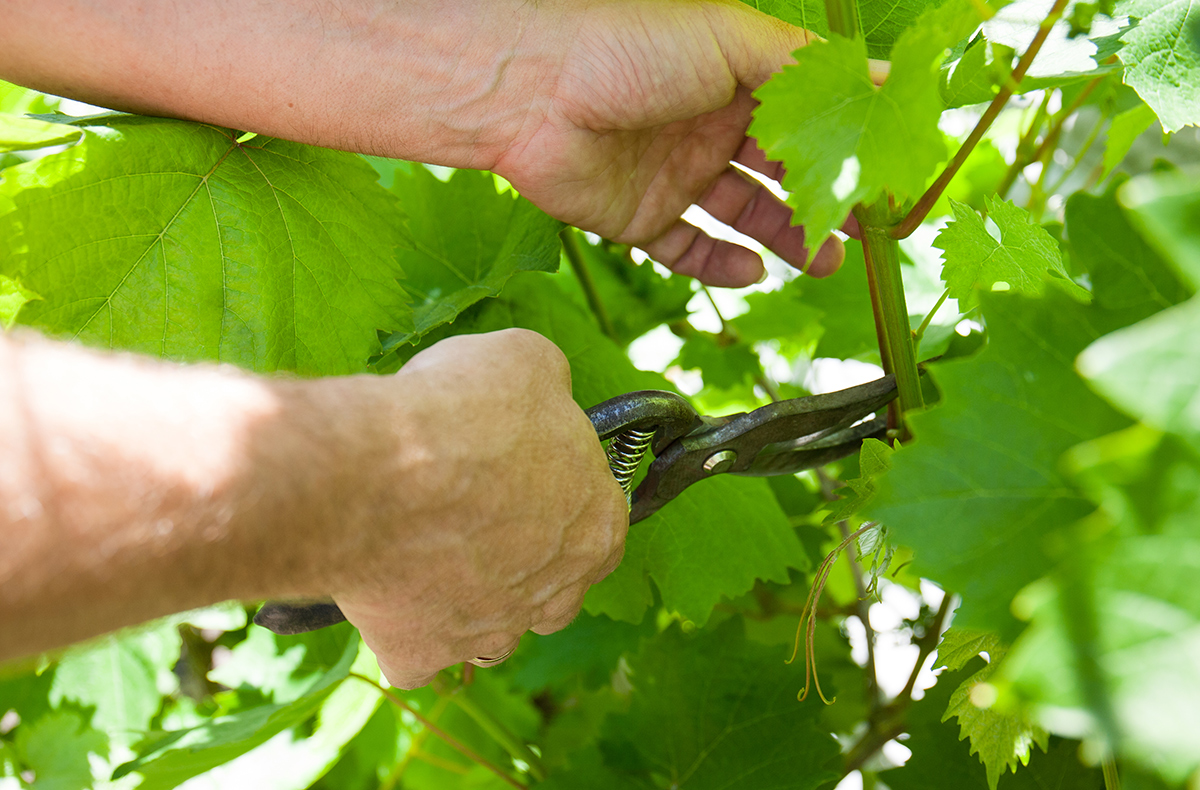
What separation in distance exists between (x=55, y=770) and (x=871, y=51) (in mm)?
1259

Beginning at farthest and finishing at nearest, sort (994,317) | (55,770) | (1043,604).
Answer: (55,770) < (994,317) < (1043,604)

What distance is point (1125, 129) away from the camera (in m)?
0.85

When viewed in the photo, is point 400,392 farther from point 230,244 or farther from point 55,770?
point 55,770

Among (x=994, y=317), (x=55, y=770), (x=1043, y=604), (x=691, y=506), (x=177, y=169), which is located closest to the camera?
(x=1043, y=604)

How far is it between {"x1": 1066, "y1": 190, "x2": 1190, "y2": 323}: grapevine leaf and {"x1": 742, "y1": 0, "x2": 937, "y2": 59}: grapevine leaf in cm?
34

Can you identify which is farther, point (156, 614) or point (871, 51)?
point (871, 51)

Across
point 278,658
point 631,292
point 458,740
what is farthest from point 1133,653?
point 278,658

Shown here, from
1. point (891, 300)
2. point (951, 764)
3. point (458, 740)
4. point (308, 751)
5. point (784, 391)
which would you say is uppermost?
point (891, 300)

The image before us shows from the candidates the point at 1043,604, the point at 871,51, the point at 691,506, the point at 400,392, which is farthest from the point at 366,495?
the point at 871,51

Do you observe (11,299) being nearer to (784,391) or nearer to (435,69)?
(435,69)

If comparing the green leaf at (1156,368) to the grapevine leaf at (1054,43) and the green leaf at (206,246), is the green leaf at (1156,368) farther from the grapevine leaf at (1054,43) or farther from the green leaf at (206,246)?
the green leaf at (206,246)

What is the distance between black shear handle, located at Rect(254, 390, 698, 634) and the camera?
0.62 m

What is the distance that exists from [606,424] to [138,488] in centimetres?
33

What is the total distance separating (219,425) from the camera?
0.39 meters
